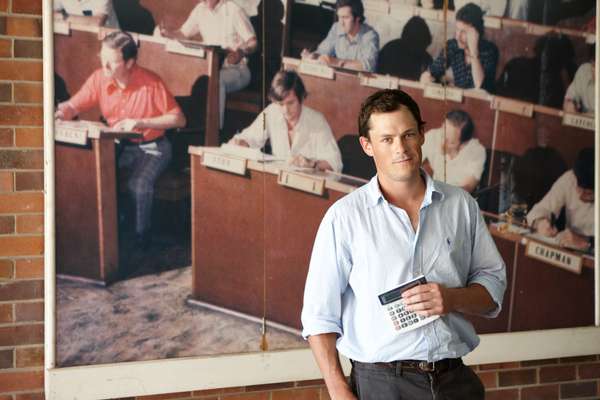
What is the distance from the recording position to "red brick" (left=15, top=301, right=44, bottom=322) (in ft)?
8.77

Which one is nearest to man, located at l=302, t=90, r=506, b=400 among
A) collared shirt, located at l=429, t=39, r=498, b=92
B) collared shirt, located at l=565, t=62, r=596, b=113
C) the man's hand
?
the man's hand

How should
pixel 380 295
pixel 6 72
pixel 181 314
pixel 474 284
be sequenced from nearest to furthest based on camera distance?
pixel 380 295 → pixel 474 284 → pixel 6 72 → pixel 181 314

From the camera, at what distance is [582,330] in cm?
345

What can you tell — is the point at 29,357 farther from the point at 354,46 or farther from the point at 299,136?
the point at 354,46

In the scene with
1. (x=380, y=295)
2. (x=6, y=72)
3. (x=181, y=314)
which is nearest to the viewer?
(x=380, y=295)

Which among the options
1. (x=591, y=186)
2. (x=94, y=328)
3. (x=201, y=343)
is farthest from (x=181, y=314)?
(x=591, y=186)

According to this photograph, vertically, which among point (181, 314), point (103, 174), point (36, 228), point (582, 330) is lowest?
point (582, 330)

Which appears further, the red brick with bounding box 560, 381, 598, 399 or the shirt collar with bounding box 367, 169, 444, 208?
the red brick with bounding box 560, 381, 598, 399

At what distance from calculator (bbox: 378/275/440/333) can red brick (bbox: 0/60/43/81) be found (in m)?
1.83

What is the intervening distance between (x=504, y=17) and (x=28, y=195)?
101 inches

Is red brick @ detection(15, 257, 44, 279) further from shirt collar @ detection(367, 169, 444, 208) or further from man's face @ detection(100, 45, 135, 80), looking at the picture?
shirt collar @ detection(367, 169, 444, 208)

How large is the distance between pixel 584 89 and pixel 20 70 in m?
2.93

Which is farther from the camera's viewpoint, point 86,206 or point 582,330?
point 582,330

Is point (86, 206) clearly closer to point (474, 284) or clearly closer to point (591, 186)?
point (474, 284)
